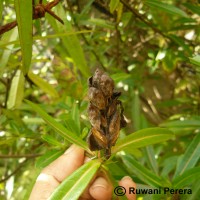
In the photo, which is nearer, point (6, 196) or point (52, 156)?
point (52, 156)

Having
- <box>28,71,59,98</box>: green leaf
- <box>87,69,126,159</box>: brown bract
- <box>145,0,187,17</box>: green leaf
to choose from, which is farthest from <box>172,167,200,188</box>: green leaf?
<box>28,71,59,98</box>: green leaf

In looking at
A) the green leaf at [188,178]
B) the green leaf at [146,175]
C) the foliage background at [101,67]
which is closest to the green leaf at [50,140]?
the foliage background at [101,67]

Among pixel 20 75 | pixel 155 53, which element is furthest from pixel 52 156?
pixel 155 53

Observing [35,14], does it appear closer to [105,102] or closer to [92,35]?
[105,102]

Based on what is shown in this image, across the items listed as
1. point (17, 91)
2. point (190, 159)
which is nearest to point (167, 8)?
A: point (190, 159)

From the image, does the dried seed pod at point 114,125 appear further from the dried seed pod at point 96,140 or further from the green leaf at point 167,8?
the green leaf at point 167,8

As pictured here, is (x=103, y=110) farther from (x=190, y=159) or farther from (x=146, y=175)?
(x=190, y=159)
